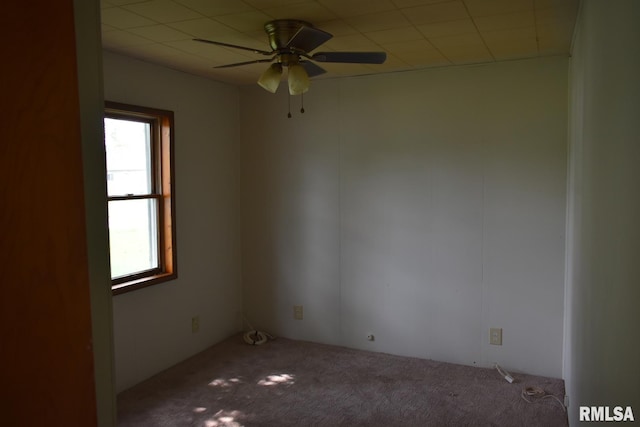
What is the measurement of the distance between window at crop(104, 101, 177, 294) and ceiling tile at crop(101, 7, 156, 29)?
77cm

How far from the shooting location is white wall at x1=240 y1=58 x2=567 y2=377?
3.72 m

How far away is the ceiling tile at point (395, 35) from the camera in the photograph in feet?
9.59

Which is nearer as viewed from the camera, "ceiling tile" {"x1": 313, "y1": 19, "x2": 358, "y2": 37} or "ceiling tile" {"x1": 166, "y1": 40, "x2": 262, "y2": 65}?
"ceiling tile" {"x1": 313, "y1": 19, "x2": 358, "y2": 37}

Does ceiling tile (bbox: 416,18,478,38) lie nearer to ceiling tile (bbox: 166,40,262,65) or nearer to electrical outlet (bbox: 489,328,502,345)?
ceiling tile (bbox: 166,40,262,65)

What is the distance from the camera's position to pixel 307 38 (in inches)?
99.8

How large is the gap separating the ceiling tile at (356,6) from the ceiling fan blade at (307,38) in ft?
0.50

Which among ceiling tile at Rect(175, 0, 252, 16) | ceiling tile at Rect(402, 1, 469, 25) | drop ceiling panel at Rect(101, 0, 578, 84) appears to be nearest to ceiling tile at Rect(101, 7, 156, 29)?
drop ceiling panel at Rect(101, 0, 578, 84)

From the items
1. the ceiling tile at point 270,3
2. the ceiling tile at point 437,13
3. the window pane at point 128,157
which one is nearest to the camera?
the ceiling tile at point 270,3

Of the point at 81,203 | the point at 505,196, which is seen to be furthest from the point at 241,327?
the point at 81,203

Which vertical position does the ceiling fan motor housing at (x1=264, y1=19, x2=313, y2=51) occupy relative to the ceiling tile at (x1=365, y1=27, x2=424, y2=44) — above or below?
below

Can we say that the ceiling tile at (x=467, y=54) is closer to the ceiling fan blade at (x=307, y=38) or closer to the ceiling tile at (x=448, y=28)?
the ceiling tile at (x=448, y=28)

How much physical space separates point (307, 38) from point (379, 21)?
1.55 ft

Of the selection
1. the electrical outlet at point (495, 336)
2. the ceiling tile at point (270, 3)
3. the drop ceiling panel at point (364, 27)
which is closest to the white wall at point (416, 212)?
the electrical outlet at point (495, 336)

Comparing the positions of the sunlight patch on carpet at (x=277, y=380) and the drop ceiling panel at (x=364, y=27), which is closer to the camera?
the drop ceiling panel at (x=364, y=27)
